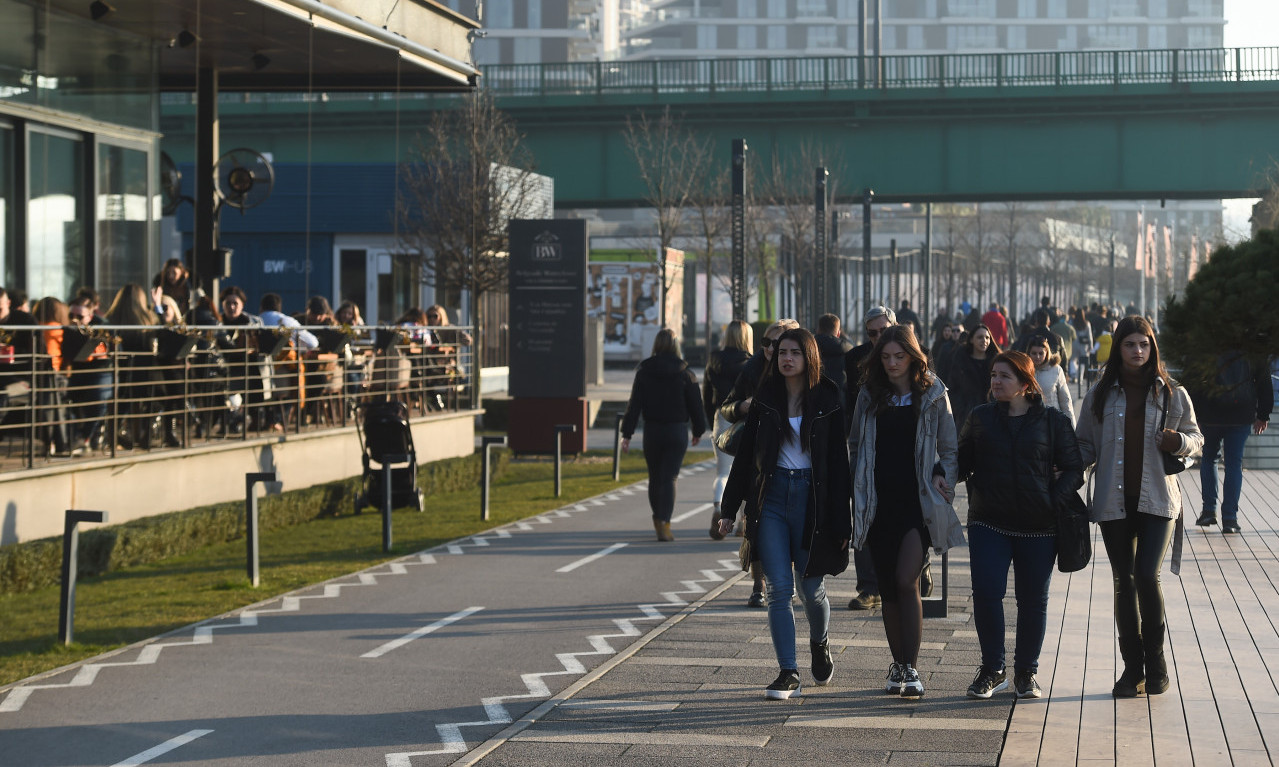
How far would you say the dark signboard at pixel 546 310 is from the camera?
23.4 metres

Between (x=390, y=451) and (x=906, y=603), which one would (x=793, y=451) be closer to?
(x=906, y=603)

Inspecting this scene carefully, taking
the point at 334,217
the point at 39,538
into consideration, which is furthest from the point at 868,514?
the point at 334,217

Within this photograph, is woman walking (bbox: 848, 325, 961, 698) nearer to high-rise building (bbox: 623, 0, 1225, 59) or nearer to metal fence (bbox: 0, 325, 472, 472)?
metal fence (bbox: 0, 325, 472, 472)

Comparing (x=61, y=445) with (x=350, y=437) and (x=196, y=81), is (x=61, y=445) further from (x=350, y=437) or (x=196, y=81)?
(x=196, y=81)

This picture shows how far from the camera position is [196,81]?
2311 cm

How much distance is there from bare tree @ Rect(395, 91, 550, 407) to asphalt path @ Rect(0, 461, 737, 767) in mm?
21414

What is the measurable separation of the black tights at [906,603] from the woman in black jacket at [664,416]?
6236 millimetres

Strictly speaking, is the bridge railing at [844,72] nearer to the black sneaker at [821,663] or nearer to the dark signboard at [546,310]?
the dark signboard at [546,310]

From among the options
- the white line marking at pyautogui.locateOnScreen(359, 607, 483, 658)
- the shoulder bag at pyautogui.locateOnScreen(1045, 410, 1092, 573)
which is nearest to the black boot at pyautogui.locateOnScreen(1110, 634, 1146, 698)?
the shoulder bag at pyautogui.locateOnScreen(1045, 410, 1092, 573)

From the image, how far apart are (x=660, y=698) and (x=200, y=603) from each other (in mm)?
4477

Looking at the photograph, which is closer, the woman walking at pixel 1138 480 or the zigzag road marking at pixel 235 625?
the woman walking at pixel 1138 480

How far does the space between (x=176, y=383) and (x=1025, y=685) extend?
10119 millimetres

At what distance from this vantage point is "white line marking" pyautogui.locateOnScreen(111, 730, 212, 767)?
6.95 m

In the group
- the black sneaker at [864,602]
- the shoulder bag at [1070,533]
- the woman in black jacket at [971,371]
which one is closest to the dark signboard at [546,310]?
the woman in black jacket at [971,371]
